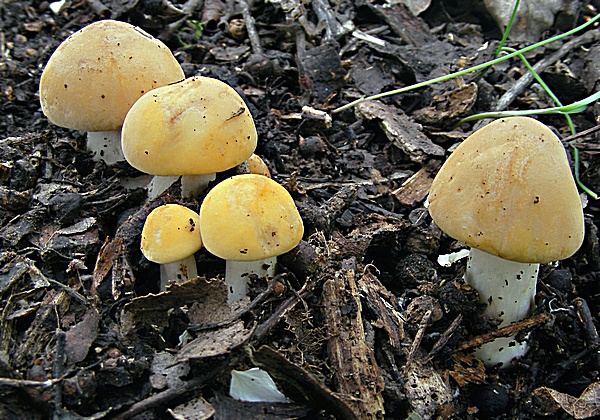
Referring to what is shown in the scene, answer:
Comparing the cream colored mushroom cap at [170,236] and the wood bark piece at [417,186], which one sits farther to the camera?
the wood bark piece at [417,186]

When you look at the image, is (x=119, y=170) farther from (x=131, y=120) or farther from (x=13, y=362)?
(x=13, y=362)

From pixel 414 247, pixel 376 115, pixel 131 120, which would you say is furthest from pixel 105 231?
pixel 376 115

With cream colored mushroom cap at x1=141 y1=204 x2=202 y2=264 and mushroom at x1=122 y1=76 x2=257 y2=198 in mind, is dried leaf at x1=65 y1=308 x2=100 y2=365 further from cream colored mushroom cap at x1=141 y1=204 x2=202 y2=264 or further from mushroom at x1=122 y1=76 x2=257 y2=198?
mushroom at x1=122 y1=76 x2=257 y2=198

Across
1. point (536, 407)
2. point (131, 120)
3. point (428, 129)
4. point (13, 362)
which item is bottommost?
point (536, 407)

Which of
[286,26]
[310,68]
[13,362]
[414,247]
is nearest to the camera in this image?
[13,362]

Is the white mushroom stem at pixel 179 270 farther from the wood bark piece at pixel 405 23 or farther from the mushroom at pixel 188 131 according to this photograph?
the wood bark piece at pixel 405 23

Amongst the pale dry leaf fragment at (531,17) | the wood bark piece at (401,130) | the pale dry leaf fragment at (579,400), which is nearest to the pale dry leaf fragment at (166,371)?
the pale dry leaf fragment at (579,400)

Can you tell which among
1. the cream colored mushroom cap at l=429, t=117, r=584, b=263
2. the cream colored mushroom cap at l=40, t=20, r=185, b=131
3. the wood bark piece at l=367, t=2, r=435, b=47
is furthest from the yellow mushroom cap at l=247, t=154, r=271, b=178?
the wood bark piece at l=367, t=2, r=435, b=47
